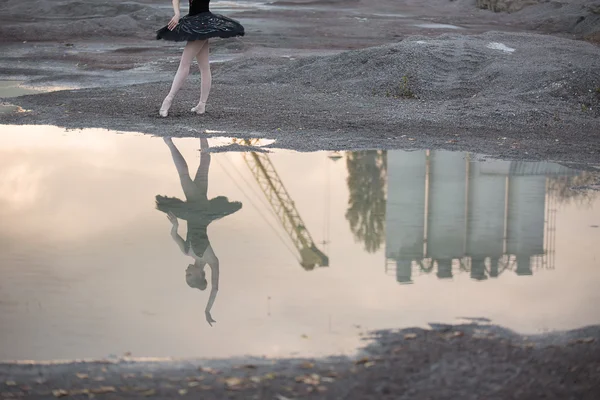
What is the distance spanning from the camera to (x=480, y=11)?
157 ft

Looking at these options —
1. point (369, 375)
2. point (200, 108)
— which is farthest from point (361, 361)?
point (200, 108)

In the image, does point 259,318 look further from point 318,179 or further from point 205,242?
point 318,179

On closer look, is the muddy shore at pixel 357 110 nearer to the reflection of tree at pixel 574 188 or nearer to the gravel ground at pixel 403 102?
the gravel ground at pixel 403 102

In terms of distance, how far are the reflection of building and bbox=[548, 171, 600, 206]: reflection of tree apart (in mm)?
115

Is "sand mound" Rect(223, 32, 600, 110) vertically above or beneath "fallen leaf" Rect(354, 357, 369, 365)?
above

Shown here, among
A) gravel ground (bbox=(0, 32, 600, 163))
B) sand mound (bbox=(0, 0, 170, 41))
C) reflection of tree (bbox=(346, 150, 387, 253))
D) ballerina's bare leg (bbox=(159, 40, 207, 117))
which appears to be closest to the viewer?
reflection of tree (bbox=(346, 150, 387, 253))

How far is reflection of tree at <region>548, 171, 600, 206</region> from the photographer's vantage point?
8172 mm

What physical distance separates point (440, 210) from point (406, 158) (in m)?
2.16

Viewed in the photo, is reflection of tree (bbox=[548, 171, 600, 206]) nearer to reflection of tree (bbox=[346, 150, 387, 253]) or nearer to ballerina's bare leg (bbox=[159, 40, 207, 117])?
reflection of tree (bbox=[346, 150, 387, 253])

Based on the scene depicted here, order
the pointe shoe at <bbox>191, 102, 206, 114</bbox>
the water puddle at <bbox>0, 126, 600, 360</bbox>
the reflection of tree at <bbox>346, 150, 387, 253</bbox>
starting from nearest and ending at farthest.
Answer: the water puddle at <bbox>0, 126, 600, 360</bbox>, the reflection of tree at <bbox>346, 150, 387, 253</bbox>, the pointe shoe at <bbox>191, 102, 206, 114</bbox>

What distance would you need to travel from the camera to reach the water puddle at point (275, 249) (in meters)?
5.18

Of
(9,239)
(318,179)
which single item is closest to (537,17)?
(318,179)

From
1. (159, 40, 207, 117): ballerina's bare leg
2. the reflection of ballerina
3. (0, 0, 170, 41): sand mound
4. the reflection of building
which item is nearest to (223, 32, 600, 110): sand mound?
(159, 40, 207, 117): ballerina's bare leg

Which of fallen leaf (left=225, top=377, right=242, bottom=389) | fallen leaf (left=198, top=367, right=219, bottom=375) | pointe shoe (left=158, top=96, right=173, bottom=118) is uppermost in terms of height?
pointe shoe (left=158, top=96, right=173, bottom=118)
